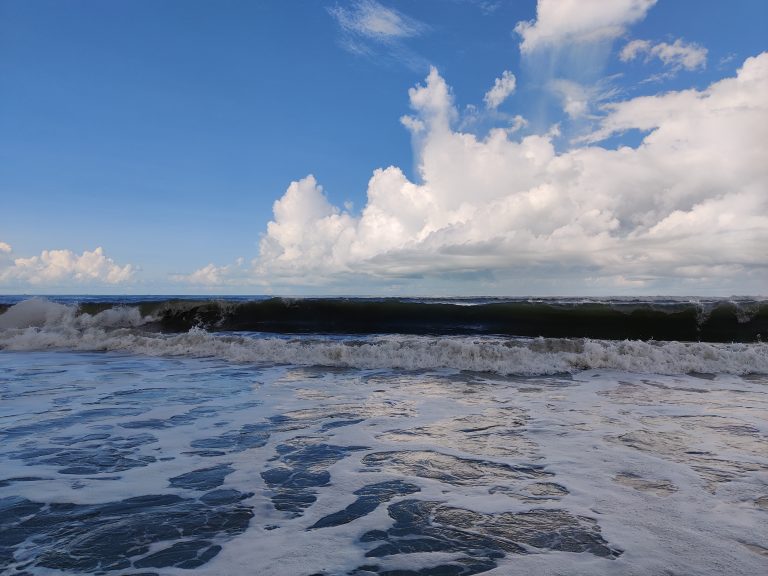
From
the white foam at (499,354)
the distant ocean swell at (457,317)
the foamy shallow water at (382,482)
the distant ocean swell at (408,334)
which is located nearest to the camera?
the foamy shallow water at (382,482)

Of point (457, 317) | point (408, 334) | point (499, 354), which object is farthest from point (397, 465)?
point (457, 317)

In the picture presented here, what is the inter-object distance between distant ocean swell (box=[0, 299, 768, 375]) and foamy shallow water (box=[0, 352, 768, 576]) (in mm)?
3084

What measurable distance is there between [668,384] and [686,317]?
11.9 metres

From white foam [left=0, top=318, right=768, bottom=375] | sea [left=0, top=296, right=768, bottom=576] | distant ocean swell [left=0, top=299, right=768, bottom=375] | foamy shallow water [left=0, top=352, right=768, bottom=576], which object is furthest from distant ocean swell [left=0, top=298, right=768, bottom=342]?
foamy shallow water [left=0, top=352, right=768, bottom=576]

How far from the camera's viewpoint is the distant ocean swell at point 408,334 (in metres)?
11.3

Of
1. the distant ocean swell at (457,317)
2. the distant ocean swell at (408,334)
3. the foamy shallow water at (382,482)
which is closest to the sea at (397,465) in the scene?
the foamy shallow water at (382,482)

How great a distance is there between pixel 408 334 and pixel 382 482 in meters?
14.9

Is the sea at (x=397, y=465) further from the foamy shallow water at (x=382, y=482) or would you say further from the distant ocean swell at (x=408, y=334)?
the distant ocean swell at (x=408, y=334)

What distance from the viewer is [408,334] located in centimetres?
1912

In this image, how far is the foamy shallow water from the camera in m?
2.95

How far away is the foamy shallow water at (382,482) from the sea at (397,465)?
0.02 metres

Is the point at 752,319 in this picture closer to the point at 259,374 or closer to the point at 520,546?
the point at 259,374

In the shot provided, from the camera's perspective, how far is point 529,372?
1082cm

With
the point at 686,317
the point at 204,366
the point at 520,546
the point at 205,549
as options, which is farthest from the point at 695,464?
the point at 686,317
